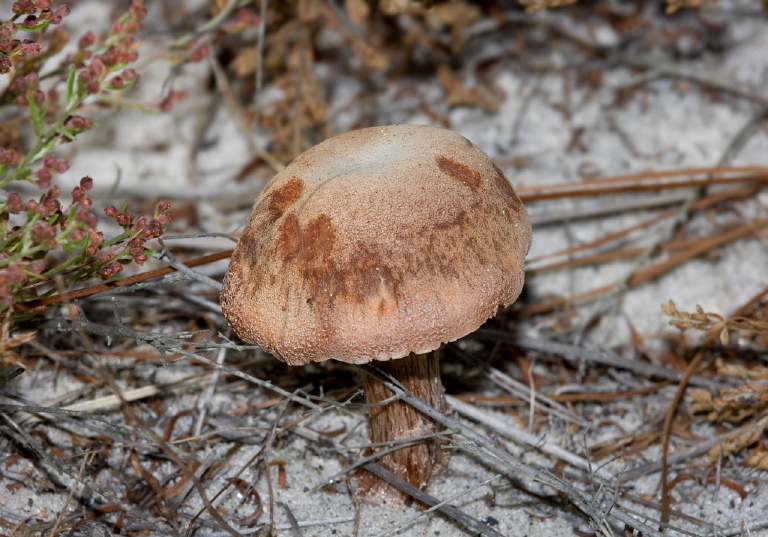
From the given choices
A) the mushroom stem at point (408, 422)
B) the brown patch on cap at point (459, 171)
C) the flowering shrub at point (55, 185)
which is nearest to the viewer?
the flowering shrub at point (55, 185)

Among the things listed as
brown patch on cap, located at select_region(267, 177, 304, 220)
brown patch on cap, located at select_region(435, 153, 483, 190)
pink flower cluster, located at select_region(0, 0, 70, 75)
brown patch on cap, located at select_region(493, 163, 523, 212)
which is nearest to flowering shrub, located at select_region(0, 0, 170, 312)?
pink flower cluster, located at select_region(0, 0, 70, 75)

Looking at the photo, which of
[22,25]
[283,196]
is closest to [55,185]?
[22,25]

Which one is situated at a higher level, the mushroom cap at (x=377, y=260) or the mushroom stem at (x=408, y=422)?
the mushroom cap at (x=377, y=260)

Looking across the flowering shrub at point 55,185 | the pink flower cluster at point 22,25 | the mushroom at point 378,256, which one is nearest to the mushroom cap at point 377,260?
the mushroom at point 378,256

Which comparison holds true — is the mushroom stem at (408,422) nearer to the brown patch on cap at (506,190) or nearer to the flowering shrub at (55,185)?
the brown patch on cap at (506,190)

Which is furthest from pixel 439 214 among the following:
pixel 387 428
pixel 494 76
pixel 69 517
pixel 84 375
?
pixel 494 76

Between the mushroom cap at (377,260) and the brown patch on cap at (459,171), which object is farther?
the brown patch on cap at (459,171)

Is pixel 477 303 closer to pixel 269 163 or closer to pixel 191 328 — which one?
pixel 191 328

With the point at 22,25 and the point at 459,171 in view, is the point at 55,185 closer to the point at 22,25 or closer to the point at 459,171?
the point at 22,25
